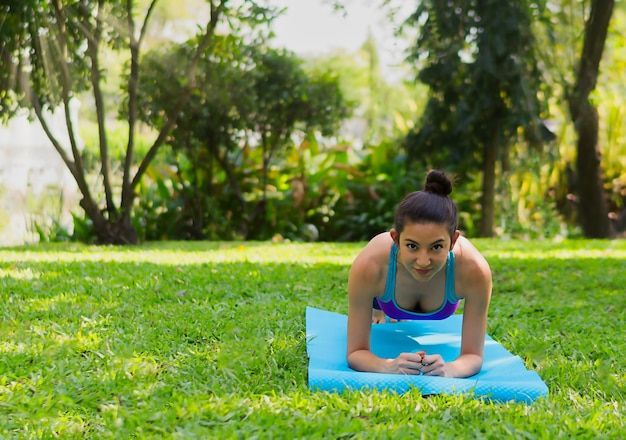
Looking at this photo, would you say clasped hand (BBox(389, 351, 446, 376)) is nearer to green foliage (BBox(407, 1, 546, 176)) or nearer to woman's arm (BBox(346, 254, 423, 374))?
woman's arm (BBox(346, 254, 423, 374))

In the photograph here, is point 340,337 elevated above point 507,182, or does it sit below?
below

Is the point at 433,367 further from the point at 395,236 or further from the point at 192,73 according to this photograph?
the point at 192,73

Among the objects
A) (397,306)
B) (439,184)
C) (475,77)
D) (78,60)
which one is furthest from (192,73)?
(439,184)

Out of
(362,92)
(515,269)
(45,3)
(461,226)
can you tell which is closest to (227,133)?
(45,3)

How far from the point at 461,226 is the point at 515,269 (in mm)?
4198

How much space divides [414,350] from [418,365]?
0.49 meters

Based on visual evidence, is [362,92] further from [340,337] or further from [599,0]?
[340,337]

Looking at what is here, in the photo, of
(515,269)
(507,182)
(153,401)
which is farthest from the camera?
(507,182)

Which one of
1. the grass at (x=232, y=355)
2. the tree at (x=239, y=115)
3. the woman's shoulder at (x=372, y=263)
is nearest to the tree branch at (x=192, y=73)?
the tree at (x=239, y=115)

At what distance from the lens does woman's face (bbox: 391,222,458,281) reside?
8.66ft

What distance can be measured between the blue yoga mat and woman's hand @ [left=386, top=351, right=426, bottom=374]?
8 cm

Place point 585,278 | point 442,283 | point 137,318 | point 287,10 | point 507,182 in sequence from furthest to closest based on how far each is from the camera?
1. point 507,182
2. point 287,10
3. point 585,278
4. point 137,318
5. point 442,283

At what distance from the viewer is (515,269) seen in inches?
243

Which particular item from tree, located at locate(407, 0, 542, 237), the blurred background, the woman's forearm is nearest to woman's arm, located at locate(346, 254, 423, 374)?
the woman's forearm
